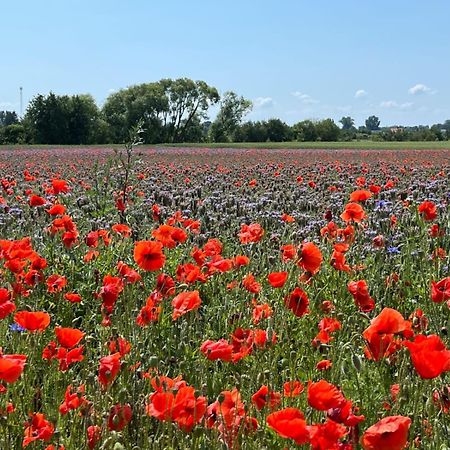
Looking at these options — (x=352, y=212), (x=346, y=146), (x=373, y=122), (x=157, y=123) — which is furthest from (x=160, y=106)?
(x=373, y=122)

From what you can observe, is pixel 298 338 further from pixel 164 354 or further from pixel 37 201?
pixel 37 201

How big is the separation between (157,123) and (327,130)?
799 inches

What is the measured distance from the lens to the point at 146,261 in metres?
2.74

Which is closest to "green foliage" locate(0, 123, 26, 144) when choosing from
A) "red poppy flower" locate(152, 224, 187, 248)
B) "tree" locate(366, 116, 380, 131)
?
"red poppy flower" locate(152, 224, 187, 248)

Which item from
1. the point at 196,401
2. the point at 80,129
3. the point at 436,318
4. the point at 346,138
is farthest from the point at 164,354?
the point at 346,138

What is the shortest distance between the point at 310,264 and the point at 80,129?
69.0 m

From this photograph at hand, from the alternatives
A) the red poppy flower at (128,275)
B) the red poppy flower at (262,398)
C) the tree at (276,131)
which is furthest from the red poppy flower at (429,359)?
the tree at (276,131)

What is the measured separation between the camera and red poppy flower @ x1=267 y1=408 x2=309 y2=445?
4.85ft

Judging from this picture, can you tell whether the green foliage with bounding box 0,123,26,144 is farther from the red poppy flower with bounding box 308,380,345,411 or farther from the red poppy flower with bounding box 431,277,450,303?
the red poppy flower with bounding box 308,380,345,411

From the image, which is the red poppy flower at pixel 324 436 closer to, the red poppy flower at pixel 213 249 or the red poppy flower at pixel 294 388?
the red poppy flower at pixel 294 388

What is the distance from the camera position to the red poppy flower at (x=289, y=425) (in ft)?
4.85

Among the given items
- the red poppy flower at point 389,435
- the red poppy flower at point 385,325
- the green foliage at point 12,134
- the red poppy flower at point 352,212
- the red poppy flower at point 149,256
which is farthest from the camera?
the green foliage at point 12,134

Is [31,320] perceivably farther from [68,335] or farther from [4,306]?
[4,306]

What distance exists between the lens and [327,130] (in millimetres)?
84688
